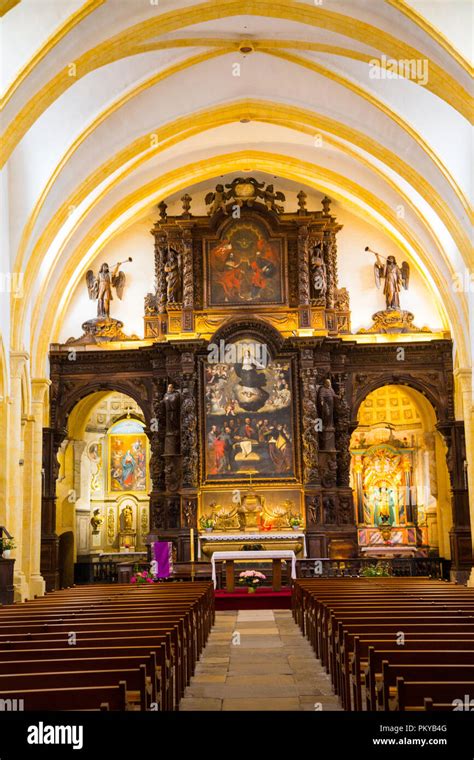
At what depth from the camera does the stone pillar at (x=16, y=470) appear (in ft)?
63.3

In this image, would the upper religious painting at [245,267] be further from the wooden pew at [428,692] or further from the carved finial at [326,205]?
the wooden pew at [428,692]

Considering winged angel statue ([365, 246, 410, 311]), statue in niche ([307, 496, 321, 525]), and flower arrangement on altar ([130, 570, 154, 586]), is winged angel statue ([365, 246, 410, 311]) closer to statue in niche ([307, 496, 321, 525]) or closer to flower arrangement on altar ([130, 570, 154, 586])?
statue in niche ([307, 496, 321, 525])

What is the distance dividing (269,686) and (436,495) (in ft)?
63.5

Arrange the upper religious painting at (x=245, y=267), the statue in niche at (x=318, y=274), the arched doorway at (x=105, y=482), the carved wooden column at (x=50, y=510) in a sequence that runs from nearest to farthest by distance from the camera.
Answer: the carved wooden column at (x=50, y=510), the statue in niche at (x=318, y=274), the upper religious painting at (x=245, y=267), the arched doorway at (x=105, y=482)

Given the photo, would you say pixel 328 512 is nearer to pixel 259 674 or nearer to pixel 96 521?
pixel 96 521

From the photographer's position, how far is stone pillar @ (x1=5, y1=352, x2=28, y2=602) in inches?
760

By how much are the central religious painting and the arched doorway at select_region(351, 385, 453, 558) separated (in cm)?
468

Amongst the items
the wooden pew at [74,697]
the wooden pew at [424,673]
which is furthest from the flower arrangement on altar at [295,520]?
the wooden pew at [74,697]

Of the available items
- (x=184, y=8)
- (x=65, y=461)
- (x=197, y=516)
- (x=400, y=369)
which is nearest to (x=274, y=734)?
(x=184, y=8)

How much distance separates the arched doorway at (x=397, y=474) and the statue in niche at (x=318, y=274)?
453 cm

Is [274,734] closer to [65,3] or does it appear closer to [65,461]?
[65,3]

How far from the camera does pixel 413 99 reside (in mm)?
19234

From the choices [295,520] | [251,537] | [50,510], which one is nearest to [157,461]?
[50,510]

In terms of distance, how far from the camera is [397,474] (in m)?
29.6
